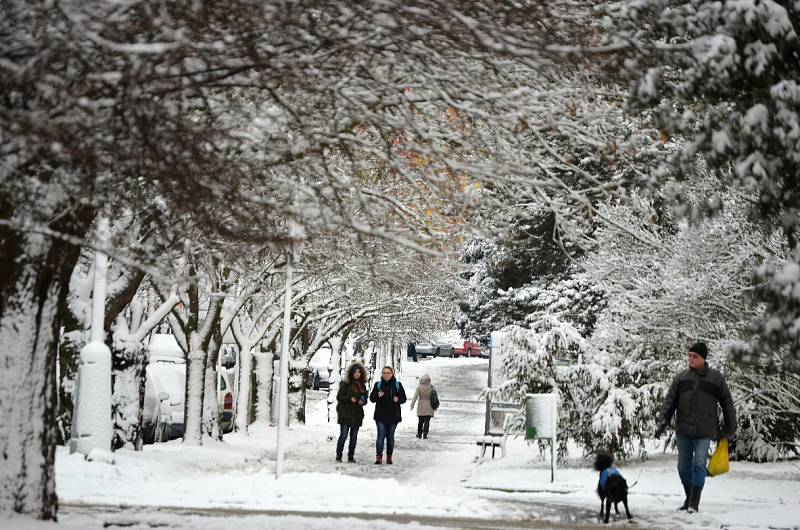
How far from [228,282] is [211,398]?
4.07 m

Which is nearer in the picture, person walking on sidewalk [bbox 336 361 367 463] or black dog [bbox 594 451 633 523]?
black dog [bbox 594 451 633 523]

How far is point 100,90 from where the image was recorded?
20.8 feet

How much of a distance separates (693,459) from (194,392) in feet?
37.7

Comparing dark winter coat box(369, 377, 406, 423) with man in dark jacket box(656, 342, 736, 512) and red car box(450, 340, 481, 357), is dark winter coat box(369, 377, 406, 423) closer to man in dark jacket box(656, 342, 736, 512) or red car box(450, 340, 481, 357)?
man in dark jacket box(656, 342, 736, 512)

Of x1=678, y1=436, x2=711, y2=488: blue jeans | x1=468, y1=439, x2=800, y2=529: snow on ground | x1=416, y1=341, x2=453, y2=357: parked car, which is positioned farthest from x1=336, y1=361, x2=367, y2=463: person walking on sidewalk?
x1=416, y1=341, x2=453, y2=357: parked car

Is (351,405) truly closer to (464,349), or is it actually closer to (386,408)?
(386,408)

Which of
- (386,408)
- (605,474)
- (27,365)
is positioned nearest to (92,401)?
(386,408)

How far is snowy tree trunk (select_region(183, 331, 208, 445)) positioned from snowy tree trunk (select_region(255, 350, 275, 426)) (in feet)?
25.0

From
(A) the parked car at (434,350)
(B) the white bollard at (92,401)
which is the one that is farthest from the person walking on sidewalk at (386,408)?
(A) the parked car at (434,350)

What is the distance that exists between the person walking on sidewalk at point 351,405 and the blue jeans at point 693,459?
27.8ft

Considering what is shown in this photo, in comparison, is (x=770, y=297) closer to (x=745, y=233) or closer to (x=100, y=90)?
(x=100, y=90)

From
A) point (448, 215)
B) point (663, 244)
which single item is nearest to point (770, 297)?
point (448, 215)

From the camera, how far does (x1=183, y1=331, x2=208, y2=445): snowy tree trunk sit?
20562 mm

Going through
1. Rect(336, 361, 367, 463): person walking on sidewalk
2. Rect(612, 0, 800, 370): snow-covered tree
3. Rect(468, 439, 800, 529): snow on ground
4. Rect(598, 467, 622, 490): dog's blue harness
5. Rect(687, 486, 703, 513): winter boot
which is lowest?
Rect(468, 439, 800, 529): snow on ground
